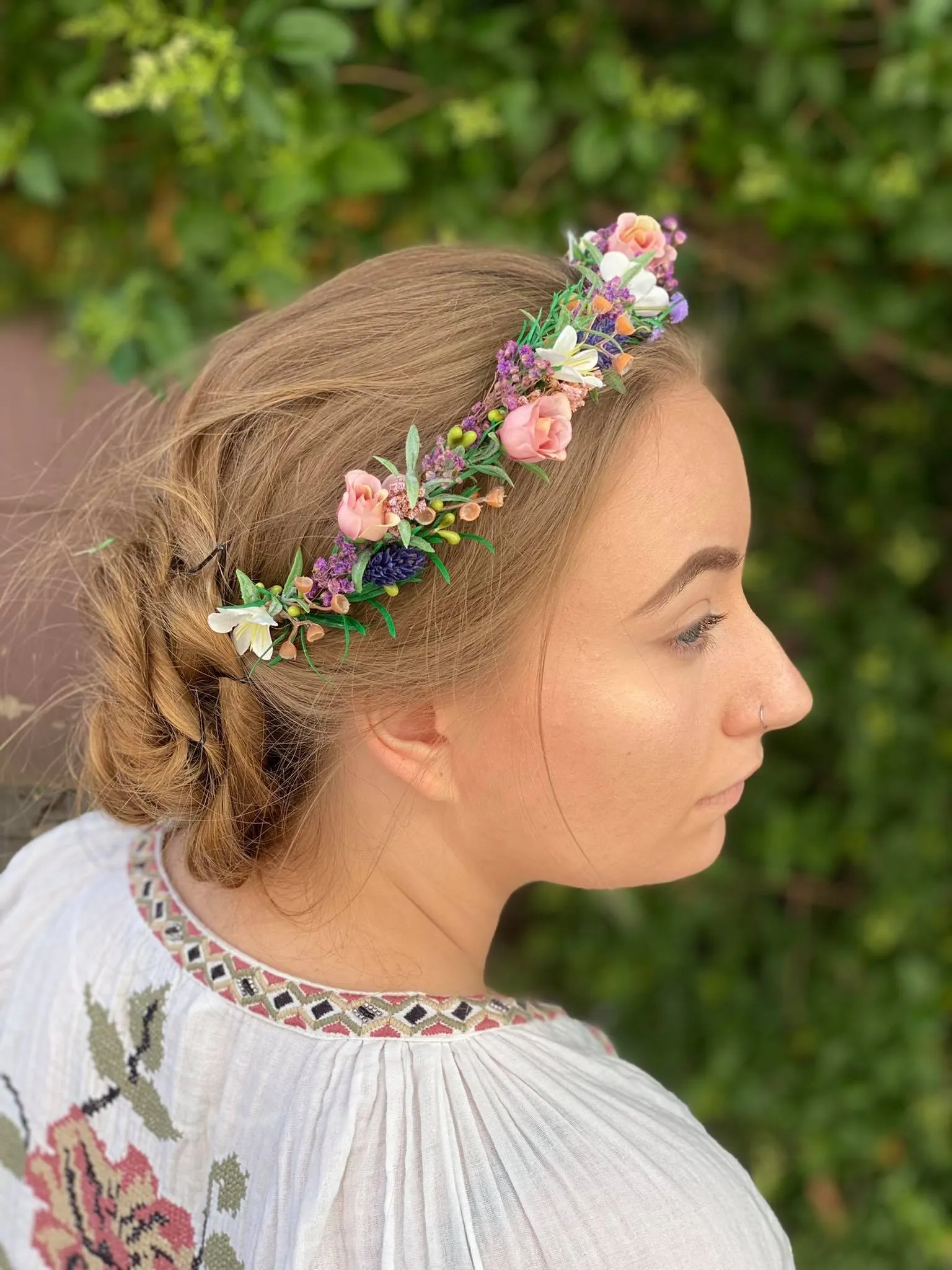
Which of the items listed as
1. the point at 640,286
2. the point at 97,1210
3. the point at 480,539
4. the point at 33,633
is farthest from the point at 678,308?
the point at 97,1210

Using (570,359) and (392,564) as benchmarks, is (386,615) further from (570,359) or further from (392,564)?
(570,359)

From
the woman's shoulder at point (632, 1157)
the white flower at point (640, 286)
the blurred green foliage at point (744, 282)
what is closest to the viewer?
the woman's shoulder at point (632, 1157)

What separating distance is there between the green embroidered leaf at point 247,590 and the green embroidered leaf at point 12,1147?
0.58 metres

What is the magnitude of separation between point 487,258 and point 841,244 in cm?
76

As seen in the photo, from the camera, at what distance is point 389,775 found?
1008 mm

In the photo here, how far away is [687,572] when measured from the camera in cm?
94

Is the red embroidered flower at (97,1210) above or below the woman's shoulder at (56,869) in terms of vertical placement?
below

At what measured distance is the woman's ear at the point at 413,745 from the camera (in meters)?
0.98

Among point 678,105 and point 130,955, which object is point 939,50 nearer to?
point 678,105

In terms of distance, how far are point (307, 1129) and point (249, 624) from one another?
1.26 ft

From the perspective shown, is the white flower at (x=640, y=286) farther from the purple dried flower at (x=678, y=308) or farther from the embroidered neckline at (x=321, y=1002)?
the embroidered neckline at (x=321, y=1002)

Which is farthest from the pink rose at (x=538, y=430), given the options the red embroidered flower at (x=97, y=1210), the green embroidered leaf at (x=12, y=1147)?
the green embroidered leaf at (x=12, y=1147)

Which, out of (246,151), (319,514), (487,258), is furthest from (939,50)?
(319,514)

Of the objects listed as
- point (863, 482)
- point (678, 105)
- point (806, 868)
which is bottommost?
point (806, 868)
